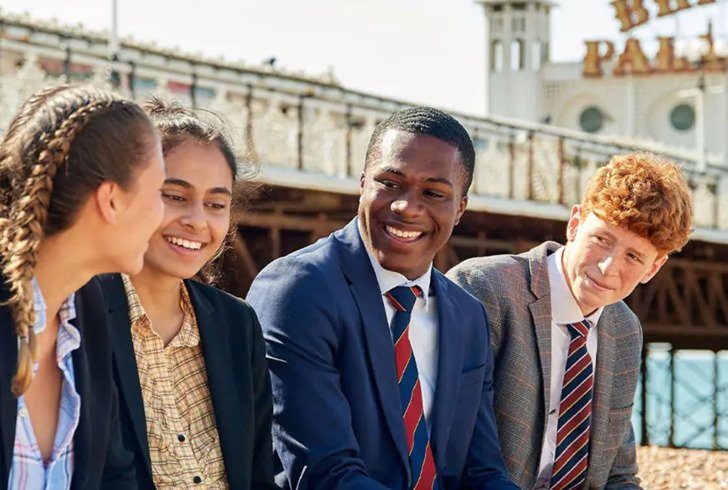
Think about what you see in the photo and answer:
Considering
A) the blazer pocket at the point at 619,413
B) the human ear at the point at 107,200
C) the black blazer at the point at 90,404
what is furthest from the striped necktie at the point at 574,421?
the human ear at the point at 107,200

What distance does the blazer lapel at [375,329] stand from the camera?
4.38 metres

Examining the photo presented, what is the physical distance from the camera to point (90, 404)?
134 inches

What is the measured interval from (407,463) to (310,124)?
547 inches

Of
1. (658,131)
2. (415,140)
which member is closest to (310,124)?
(415,140)

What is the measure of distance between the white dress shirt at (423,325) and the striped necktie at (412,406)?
0.04 metres

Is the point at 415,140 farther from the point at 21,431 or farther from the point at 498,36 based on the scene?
the point at 498,36

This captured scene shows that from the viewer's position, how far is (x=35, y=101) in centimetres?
329

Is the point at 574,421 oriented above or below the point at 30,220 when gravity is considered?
below

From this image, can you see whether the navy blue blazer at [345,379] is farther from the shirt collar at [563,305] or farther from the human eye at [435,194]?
the shirt collar at [563,305]

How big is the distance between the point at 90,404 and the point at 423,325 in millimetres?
1512

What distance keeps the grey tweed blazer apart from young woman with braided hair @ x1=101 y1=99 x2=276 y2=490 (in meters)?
1.40

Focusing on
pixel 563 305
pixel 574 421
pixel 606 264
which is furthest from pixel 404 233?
pixel 574 421

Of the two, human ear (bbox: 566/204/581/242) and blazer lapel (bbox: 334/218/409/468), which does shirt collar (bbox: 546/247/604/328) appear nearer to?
human ear (bbox: 566/204/581/242)

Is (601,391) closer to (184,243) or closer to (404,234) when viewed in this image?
(404,234)
